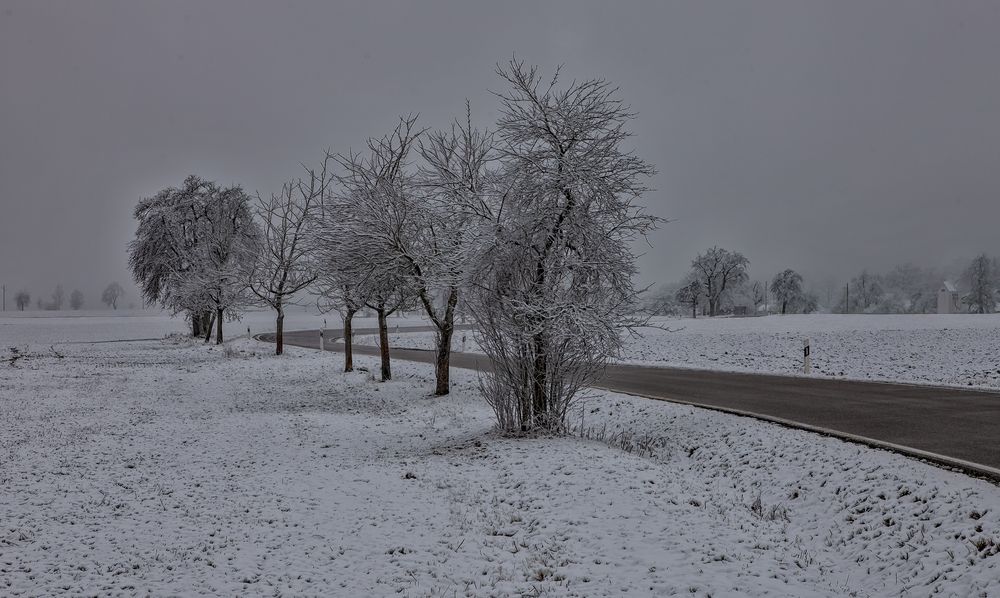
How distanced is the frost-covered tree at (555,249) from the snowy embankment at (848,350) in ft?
A: 17.0

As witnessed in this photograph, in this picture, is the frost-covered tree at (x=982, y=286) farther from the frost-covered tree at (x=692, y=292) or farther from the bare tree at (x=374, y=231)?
the bare tree at (x=374, y=231)

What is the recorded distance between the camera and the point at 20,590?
16.3 feet

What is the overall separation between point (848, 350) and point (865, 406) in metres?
15.5

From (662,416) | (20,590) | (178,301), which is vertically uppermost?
(178,301)

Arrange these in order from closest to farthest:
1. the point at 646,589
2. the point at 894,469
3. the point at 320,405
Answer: the point at 646,589 < the point at 894,469 < the point at 320,405

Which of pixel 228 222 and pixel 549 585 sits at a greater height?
pixel 228 222

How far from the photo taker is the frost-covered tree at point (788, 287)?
89125 millimetres

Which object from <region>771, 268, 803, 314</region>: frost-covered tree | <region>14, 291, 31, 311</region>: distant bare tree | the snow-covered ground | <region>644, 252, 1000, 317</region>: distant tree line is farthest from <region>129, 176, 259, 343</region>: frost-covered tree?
<region>14, 291, 31, 311</region>: distant bare tree

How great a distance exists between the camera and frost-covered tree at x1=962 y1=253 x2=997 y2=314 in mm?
78188

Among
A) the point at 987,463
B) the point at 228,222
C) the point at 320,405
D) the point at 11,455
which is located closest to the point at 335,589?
the point at 987,463

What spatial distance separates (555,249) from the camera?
977 cm

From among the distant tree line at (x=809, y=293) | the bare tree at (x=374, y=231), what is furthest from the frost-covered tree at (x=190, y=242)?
the distant tree line at (x=809, y=293)

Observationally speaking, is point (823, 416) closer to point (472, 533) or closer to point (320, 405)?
point (472, 533)

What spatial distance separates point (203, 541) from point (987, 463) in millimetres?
8379
